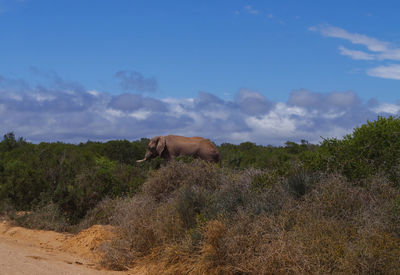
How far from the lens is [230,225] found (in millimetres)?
8141

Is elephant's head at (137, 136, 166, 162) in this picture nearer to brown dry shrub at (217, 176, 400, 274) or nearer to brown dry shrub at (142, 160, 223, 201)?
brown dry shrub at (142, 160, 223, 201)

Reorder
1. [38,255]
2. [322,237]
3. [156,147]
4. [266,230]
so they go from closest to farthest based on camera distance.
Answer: [322,237], [266,230], [38,255], [156,147]

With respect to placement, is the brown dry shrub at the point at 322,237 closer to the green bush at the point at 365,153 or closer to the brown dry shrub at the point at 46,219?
the green bush at the point at 365,153

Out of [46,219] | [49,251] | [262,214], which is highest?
[262,214]

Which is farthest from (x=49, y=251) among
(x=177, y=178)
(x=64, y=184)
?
(x=64, y=184)

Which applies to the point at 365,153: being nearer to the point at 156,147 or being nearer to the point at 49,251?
the point at 49,251

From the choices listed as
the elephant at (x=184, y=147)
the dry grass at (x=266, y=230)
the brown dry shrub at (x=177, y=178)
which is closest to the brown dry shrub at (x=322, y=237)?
the dry grass at (x=266, y=230)

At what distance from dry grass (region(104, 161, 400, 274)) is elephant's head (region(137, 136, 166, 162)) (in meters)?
8.47

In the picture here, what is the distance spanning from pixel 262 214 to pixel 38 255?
531 cm

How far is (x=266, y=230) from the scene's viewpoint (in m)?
7.74

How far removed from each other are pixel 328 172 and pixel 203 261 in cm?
392

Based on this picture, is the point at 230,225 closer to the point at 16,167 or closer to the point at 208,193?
the point at 208,193

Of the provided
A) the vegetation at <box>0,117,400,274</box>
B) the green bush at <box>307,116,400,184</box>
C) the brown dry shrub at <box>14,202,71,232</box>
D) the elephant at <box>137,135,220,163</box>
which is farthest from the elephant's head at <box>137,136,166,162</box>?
the green bush at <box>307,116,400,184</box>

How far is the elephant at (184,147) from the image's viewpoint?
18391mm
